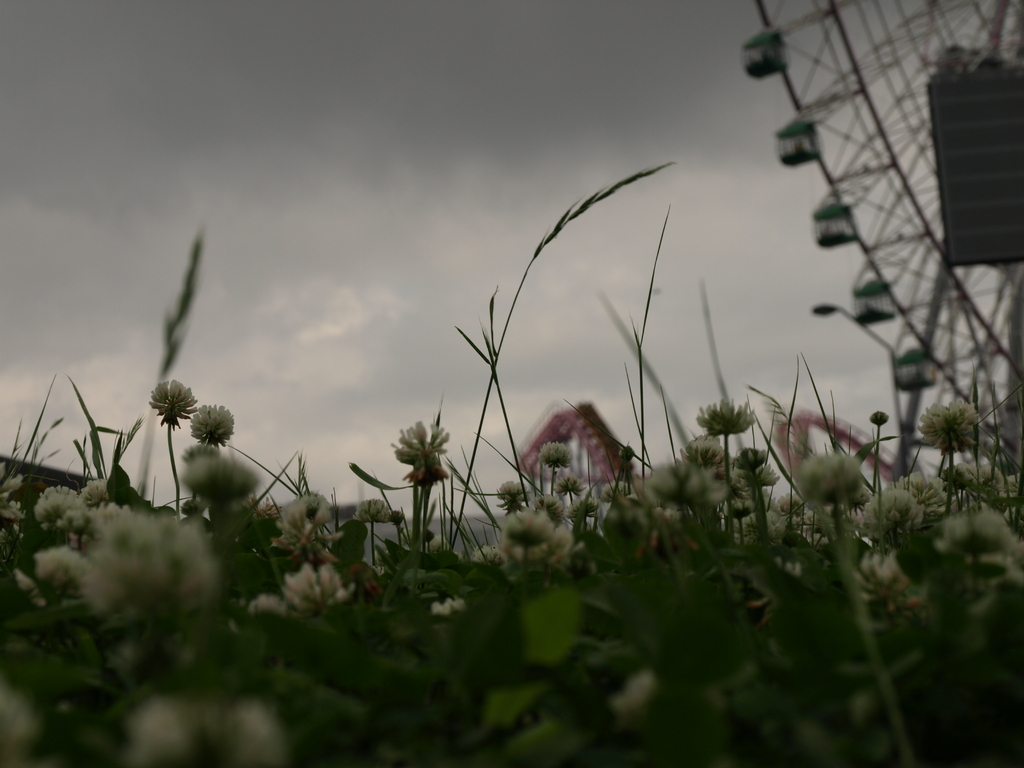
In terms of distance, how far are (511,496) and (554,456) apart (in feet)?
0.53

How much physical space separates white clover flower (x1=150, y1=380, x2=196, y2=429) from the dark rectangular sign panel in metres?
16.5

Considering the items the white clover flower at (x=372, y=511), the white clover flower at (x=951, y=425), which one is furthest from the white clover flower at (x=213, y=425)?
the white clover flower at (x=951, y=425)

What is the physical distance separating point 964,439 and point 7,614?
1292 mm

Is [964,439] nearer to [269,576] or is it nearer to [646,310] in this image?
[646,310]

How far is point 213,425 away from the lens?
1.32m

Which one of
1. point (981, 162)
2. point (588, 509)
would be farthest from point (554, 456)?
point (981, 162)

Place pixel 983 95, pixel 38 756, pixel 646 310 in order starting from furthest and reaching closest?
pixel 983 95, pixel 646 310, pixel 38 756

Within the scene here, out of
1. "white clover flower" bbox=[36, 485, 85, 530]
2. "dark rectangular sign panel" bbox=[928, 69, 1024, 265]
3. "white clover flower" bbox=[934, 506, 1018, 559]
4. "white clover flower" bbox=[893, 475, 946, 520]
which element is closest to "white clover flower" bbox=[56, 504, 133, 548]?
"white clover flower" bbox=[36, 485, 85, 530]

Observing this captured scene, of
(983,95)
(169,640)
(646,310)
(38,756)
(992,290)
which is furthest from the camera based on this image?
(992,290)

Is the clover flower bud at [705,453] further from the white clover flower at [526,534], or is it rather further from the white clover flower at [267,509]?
the white clover flower at [267,509]


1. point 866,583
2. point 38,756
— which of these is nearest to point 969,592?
point 866,583

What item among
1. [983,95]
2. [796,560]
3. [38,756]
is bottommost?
[38,756]

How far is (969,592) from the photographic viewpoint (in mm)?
610

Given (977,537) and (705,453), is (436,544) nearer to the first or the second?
(705,453)
